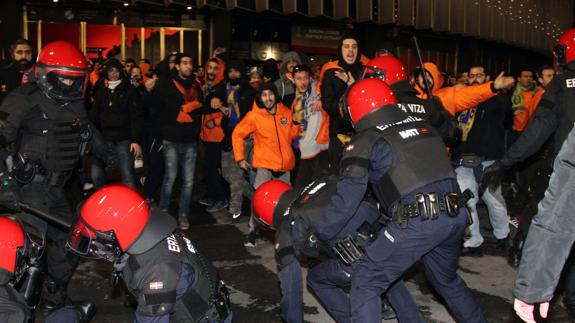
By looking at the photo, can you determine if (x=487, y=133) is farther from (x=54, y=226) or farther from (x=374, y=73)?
(x=54, y=226)

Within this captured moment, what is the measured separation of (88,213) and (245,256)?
3227 mm

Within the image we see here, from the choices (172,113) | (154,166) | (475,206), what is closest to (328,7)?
(154,166)

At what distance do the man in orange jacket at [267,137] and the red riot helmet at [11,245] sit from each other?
3.44 meters

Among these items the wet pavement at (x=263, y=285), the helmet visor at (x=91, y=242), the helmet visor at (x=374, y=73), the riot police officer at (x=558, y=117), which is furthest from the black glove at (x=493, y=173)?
the helmet visor at (x=91, y=242)

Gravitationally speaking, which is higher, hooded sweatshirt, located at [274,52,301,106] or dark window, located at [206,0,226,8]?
dark window, located at [206,0,226,8]

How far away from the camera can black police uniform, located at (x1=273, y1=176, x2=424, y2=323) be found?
4.04 meters

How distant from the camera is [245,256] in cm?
660

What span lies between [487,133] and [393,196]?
3.31 m

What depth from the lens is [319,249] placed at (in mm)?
4184

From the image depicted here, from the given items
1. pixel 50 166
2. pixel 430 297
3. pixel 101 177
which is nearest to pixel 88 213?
pixel 50 166

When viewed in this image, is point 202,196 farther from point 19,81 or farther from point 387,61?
point 387,61

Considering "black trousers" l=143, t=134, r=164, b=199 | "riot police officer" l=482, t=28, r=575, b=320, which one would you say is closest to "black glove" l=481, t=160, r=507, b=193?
"riot police officer" l=482, t=28, r=575, b=320

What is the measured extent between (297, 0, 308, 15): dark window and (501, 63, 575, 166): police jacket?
1565 cm

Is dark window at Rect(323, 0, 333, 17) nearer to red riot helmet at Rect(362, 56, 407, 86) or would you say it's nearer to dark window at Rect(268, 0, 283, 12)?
dark window at Rect(268, 0, 283, 12)
